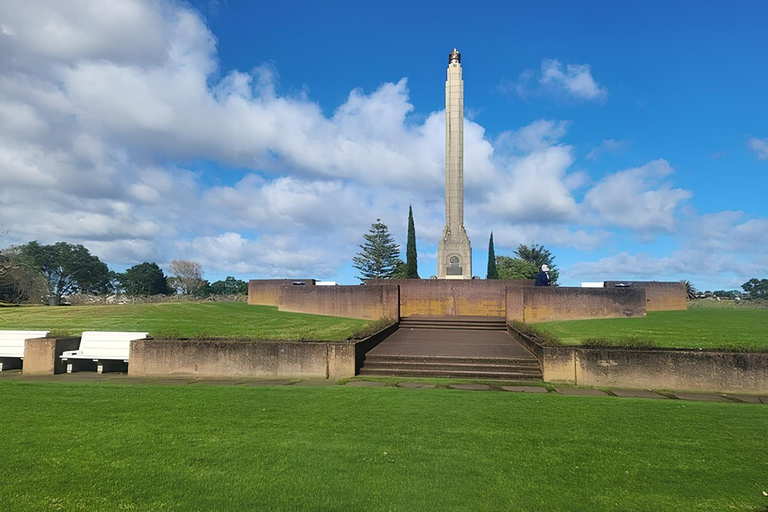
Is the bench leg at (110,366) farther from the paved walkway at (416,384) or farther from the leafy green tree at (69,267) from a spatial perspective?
the leafy green tree at (69,267)

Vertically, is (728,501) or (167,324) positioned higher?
(167,324)

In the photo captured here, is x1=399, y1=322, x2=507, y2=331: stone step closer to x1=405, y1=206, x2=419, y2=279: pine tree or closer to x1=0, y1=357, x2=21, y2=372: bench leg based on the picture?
x1=0, y1=357, x2=21, y2=372: bench leg

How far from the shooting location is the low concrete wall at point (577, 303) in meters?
18.2

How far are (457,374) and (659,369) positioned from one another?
3.41 meters

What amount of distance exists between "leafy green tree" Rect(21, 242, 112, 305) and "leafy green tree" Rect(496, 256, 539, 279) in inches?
1958

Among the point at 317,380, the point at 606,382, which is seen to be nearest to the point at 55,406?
the point at 317,380

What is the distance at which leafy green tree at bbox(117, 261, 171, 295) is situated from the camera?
68.1 m

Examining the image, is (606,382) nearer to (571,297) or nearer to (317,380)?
(317,380)

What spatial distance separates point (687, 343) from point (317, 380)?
7886mm

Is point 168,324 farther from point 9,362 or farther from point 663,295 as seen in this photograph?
point 663,295

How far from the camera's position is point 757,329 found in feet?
45.9

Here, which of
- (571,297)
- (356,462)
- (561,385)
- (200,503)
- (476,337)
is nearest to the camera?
(200,503)

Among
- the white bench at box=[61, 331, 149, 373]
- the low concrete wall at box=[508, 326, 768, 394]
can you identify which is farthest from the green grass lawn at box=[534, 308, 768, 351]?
the white bench at box=[61, 331, 149, 373]

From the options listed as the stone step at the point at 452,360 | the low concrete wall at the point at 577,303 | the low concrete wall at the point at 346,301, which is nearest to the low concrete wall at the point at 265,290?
the low concrete wall at the point at 346,301
